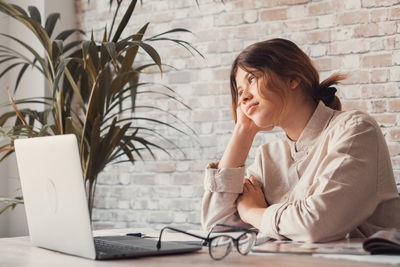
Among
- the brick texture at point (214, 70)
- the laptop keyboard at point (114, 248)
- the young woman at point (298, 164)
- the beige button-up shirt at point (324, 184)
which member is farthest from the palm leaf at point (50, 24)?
the laptop keyboard at point (114, 248)

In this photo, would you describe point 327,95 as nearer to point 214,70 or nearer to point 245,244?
point 245,244

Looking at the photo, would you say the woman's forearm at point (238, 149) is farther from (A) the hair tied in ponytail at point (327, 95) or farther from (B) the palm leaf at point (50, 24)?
(B) the palm leaf at point (50, 24)

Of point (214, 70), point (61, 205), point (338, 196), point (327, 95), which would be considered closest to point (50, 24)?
point (214, 70)

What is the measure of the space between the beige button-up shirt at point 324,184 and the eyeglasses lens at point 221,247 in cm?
32

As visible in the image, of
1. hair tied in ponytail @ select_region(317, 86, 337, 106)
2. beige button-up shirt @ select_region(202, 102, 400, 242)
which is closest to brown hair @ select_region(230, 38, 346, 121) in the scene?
hair tied in ponytail @ select_region(317, 86, 337, 106)

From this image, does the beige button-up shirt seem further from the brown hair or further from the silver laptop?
the silver laptop

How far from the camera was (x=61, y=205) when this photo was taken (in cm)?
132

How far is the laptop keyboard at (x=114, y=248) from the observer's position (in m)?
1.30

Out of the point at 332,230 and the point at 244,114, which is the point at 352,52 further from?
the point at 332,230

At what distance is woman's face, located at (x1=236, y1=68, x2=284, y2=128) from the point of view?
194 cm

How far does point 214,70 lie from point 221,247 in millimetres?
2111

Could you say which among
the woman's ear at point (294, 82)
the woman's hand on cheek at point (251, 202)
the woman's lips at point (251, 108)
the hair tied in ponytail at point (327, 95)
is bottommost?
the woman's hand on cheek at point (251, 202)

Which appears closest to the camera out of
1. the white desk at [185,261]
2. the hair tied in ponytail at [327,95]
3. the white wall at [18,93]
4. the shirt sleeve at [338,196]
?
the white desk at [185,261]

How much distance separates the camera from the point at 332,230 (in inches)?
60.2
